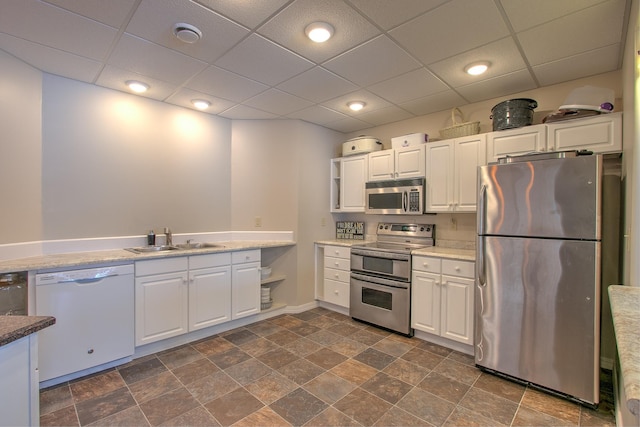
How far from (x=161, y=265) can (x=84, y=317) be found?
663 mm

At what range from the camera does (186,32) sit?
195 centimetres

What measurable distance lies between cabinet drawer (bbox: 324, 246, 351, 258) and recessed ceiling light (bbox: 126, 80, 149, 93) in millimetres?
2722

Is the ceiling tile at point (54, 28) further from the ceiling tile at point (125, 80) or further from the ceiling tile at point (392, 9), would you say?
the ceiling tile at point (392, 9)

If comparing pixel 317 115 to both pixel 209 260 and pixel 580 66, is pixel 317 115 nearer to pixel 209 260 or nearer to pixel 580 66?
pixel 209 260

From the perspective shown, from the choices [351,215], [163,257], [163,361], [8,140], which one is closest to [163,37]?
[8,140]

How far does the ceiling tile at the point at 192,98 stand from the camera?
304cm

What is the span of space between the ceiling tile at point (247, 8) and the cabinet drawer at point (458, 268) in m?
2.51

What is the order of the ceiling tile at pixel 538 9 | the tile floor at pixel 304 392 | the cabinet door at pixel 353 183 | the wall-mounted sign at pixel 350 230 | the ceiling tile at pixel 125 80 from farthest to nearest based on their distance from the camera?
the wall-mounted sign at pixel 350 230 < the cabinet door at pixel 353 183 < the ceiling tile at pixel 125 80 < the tile floor at pixel 304 392 < the ceiling tile at pixel 538 9

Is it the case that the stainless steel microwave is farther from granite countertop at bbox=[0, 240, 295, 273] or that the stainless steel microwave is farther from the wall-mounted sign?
granite countertop at bbox=[0, 240, 295, 273]

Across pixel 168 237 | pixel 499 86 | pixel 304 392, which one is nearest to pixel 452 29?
pixel 499 86

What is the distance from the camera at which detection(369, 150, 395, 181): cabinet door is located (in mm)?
3625

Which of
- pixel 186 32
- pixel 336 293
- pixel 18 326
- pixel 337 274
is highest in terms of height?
pixel 186 32

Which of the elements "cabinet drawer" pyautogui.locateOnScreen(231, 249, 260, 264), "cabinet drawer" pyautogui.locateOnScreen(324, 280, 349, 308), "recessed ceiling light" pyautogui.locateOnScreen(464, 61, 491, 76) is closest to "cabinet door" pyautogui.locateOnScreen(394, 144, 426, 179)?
"recessed ceiling light" pyautogui.locateOnScreen(464, 61, 491, 76)

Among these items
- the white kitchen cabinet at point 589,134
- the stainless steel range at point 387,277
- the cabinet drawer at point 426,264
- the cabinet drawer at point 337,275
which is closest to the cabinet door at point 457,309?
the cabinet drawer at point 426,264
